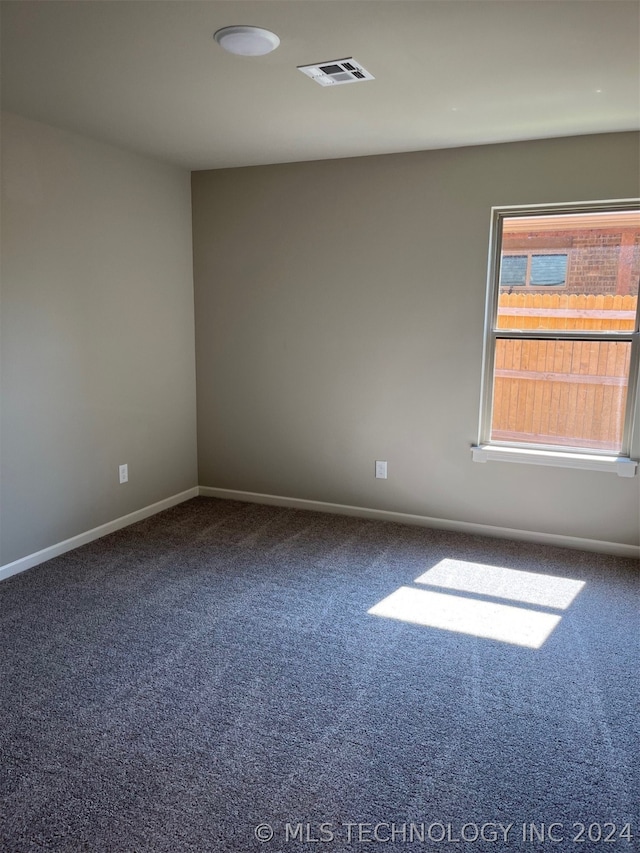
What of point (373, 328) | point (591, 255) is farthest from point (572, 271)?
Answer: point (373, 328)

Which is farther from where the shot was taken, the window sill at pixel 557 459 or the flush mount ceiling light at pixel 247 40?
the window sill at pixel 557 459

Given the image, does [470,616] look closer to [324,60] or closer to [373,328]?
[373,328]

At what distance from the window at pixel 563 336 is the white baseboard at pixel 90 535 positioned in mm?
2235

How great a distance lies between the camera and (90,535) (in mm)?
3848

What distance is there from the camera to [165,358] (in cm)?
436

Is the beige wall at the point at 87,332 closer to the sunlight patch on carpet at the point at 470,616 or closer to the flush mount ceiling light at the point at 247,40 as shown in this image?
the flush mount ceiling light at the point at 247,40

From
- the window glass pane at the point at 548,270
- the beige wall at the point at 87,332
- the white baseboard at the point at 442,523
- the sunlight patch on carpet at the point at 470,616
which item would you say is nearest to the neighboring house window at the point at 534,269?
the window glass pane at the point at 548,270

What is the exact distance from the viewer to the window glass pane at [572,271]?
138 inches

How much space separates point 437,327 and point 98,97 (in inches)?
89.0

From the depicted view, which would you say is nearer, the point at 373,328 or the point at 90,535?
the point at 90,535

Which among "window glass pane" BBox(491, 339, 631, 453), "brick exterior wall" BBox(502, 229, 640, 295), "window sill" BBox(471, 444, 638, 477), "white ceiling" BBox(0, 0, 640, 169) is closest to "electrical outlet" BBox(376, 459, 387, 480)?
"window sill" BBox(471, 444, 638, 477)

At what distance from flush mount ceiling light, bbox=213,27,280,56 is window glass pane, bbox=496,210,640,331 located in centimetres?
203

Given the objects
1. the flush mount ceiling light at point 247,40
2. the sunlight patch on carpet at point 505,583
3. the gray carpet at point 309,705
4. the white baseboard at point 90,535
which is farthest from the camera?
the white baseboard at point 90,535

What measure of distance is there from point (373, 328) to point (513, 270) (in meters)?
0.94
